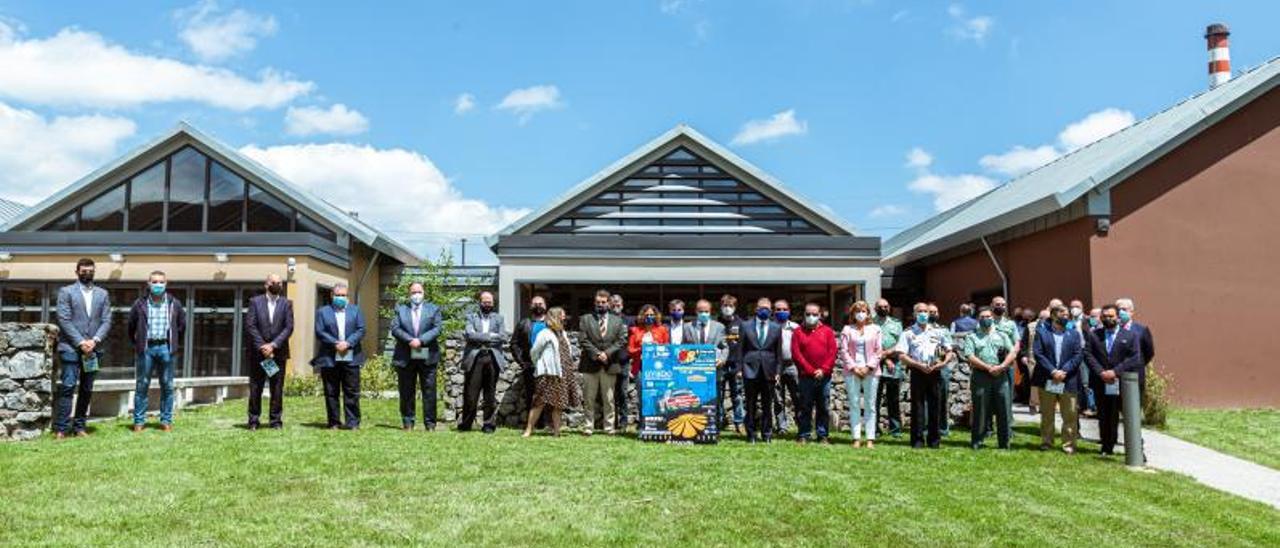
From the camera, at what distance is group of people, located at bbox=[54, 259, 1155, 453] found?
10656 millimetres

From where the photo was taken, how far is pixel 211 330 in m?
18.8

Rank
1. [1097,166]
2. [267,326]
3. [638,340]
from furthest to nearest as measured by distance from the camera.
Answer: [1097,166]
[638,340]
[267,326]

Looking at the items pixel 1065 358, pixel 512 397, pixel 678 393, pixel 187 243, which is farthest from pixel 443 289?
pixel 1065 358

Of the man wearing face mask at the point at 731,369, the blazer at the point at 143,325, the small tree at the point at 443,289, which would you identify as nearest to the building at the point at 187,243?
the small tree at the point at 443,289

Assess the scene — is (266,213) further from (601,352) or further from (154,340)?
(601,352)

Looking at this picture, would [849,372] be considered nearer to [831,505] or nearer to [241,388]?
[831,505]

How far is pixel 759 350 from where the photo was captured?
11.1 metres

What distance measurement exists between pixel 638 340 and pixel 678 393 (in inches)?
40.3

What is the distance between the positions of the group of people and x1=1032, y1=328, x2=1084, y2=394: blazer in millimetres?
16

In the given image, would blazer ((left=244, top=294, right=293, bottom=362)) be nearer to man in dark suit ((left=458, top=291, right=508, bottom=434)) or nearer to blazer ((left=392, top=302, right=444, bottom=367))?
blazer ((left=392, top=302, right=444, bottom=367))

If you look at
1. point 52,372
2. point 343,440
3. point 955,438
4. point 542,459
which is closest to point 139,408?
point 52,372

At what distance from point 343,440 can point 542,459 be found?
224 centimetres

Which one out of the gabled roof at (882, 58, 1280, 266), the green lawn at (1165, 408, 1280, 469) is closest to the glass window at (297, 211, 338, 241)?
the gabled roof at (882, 58, 1280, 266)

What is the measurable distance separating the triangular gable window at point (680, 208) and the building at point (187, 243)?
5.29 meters
